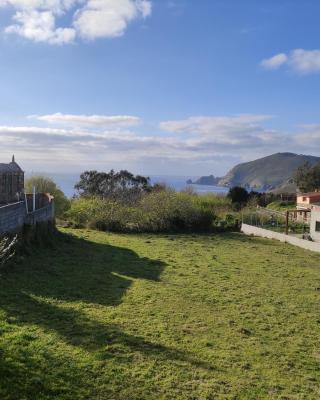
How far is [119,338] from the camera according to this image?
266 inches

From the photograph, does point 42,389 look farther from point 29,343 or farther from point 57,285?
point 57,285

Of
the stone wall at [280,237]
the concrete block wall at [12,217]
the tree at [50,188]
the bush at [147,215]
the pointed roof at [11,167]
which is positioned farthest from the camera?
the tree at [50,188]

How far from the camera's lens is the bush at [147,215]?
90.1 ft

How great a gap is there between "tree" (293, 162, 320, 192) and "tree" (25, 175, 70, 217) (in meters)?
37.4

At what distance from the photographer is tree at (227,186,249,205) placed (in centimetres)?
4709

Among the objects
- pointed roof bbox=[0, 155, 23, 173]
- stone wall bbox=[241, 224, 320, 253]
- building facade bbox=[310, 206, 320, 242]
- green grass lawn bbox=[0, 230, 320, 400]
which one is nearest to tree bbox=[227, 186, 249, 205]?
stone wall bbox=[241, 224, 320, 253]

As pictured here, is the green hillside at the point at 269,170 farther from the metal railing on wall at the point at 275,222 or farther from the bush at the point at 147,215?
the bush at the point at 147,215

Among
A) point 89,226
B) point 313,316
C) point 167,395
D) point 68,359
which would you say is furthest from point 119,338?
point 89,226

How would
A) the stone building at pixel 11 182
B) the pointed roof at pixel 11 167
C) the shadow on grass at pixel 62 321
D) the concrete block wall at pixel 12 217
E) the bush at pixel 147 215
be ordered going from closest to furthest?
the shadow on grass at pixel 62 321
the concrete block wall at pixel 12 217
the stone building at pixel 11 182
the pointed roof at pixel 11 167
the bush at pixel 147 215

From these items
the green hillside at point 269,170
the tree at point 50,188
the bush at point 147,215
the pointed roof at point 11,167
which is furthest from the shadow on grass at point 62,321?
the green hillside at point 269,170

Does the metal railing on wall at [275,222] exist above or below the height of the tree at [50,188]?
below

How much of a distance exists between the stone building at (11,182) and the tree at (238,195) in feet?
98.3

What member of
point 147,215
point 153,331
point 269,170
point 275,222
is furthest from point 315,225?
point 269,170

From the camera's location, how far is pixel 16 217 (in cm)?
1287
